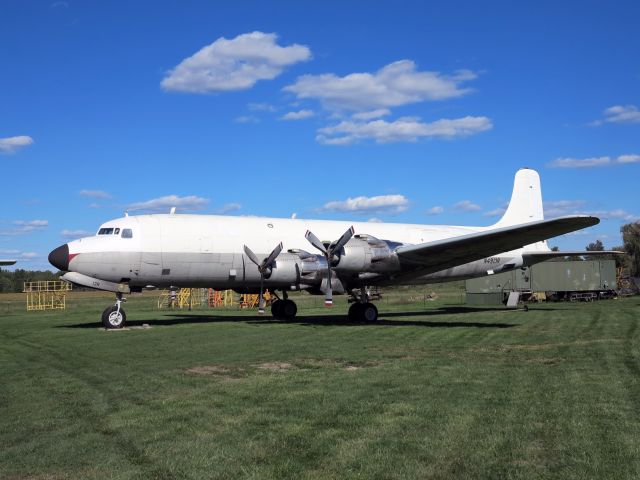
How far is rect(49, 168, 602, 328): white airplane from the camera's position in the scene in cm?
2269

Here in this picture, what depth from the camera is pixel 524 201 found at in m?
32.8

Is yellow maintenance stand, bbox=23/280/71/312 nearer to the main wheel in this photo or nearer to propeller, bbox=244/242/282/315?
the main wheel

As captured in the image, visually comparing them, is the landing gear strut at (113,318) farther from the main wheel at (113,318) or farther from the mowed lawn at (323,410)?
the mowed lawn at (323,410)

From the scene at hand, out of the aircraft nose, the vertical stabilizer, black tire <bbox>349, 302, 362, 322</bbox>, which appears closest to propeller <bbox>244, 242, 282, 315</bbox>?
black tire <bbox>349, 302, 362, 322</bbox>

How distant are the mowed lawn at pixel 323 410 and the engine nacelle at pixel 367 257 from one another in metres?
6.66

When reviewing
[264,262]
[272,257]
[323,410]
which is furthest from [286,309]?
[323,410]

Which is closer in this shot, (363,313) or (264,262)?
(264,262)

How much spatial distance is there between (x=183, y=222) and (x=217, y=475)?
64.3ft

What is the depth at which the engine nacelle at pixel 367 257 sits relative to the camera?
2320cm

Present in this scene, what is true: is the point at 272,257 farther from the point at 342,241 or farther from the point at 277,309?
the point at 277,309

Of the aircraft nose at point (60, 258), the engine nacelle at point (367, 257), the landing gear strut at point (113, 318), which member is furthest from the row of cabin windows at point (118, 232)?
the engine nacelle at point (367, 257)

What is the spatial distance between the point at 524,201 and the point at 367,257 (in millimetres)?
13155

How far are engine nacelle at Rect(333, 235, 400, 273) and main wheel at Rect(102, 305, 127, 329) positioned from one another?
8015 mm

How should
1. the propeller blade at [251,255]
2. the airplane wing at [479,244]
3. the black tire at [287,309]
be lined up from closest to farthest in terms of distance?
the airplane wing at [479,244] → the propeller blade at [251,255] → the black tire at [287,309]
